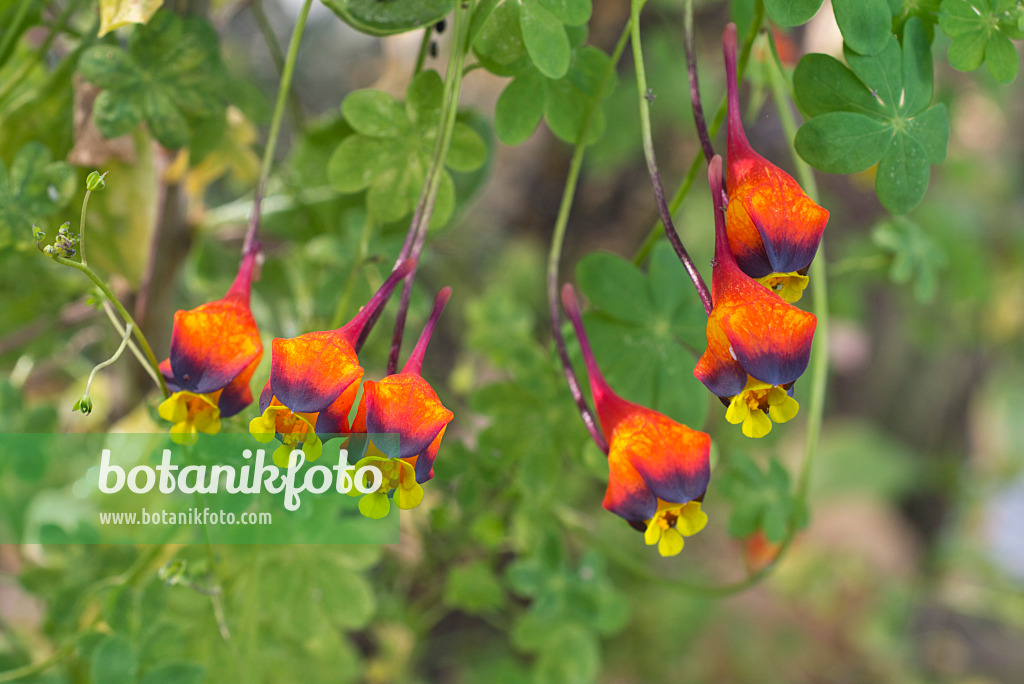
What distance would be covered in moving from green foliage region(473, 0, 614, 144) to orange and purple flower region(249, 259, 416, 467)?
0.61ft

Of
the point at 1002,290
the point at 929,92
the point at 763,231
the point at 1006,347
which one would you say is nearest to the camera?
the point at 763,231

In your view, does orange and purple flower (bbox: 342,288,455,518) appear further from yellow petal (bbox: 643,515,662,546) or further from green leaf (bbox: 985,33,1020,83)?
green leaf (bbox: 985,33,1020,83)

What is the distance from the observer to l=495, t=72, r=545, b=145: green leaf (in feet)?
1.79

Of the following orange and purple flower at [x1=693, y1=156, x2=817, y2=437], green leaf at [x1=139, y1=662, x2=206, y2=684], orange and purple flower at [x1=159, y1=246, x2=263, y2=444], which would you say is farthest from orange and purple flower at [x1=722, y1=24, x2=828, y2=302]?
green leaf at [x1=139, y1=662, x2=206, y2=684]

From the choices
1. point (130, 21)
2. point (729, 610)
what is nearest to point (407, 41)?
point (130, 21)

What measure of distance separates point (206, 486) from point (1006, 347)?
246cm

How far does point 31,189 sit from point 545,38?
0.48 metres

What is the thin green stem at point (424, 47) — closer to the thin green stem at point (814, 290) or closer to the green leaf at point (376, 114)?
the green leaf at point (376, 114)

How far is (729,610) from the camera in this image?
1797 mm

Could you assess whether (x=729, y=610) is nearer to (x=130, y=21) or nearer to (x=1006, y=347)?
(x=1006, y=347)

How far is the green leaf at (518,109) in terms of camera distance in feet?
1.79

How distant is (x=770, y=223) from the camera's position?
411mm

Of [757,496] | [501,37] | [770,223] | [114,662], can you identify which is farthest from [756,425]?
[114,662]

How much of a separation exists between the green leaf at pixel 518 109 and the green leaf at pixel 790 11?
0.58ft
